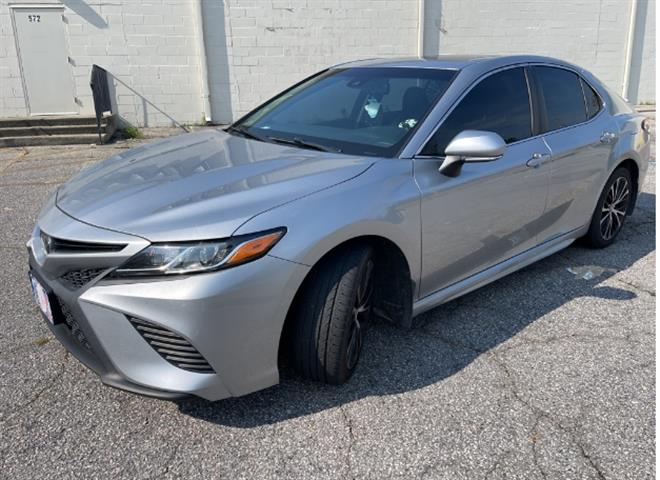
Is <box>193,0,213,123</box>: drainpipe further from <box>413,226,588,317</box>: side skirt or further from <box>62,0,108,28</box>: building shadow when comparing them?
<box>413,226,588,317</box>: side skirt

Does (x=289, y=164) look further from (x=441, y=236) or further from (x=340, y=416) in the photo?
(x=340, y=416)

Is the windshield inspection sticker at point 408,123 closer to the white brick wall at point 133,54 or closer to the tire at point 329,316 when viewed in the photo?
the tire at point 329,316

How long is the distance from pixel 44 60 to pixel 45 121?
1278 millimetres

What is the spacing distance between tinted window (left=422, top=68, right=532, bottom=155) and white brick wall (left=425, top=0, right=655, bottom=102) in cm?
937

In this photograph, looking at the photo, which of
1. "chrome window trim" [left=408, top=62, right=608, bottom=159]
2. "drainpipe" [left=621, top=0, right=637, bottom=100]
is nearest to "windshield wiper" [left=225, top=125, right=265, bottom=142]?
"chrome window trim" [left=408, top=62, right=608, bottom=159]

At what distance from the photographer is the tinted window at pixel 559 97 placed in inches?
157

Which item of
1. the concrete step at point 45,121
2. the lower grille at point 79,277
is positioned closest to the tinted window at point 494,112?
the lower grille at point 79,277

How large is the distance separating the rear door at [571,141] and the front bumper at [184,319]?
2282 mm

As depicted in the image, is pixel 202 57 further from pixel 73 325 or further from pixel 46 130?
pixel 73 325

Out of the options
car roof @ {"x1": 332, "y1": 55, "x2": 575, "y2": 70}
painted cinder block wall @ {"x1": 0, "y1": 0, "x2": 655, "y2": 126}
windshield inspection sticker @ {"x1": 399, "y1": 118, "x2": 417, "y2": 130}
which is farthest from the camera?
painted cinder block wall @ {"x1": 0, "y1": 0, "x2": 655, "y2": 126}

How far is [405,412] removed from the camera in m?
2.71

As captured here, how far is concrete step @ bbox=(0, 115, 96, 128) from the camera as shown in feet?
34.3

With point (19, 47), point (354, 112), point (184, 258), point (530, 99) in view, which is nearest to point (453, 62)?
point (530, 99)

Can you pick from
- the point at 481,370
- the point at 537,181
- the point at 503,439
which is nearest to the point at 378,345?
the point at 481,370
